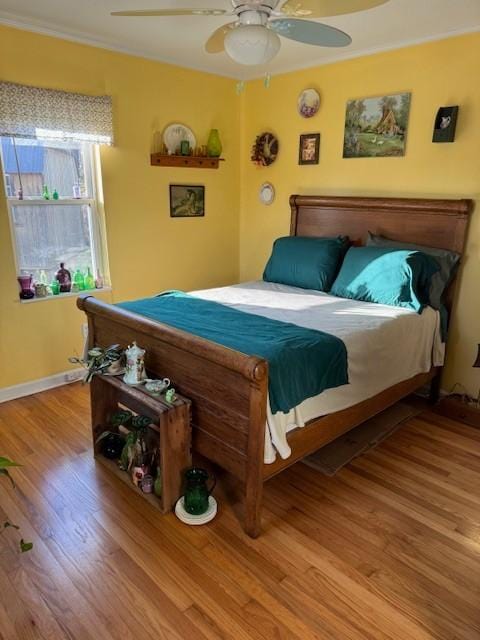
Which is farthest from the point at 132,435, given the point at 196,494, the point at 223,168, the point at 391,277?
the point at 223,168

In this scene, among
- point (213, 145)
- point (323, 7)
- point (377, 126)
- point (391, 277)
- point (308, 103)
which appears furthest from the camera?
point (213, 145)

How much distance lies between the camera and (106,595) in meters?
1.66

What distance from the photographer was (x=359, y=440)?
270cm

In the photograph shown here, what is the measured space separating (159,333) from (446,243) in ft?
6.73

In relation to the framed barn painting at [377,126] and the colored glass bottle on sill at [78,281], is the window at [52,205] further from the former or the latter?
the framed barn painting at [377,126]

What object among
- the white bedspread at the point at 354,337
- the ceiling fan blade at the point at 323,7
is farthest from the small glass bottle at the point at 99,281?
the ceiling fan blade at the point at 323,7

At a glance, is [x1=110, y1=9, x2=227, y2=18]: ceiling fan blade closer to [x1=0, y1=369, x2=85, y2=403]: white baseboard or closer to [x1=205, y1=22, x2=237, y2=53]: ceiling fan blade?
[x1=205, y1=22, x2=237, y2=53]: ceiling fan blade

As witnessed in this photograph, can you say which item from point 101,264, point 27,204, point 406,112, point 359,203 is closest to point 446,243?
point 359,203

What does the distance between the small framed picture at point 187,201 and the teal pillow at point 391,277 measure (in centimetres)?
163

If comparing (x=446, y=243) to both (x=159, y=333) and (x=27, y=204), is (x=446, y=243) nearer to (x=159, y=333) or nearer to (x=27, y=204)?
(x=159, y=333)

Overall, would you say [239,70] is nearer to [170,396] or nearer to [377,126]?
[377,126]

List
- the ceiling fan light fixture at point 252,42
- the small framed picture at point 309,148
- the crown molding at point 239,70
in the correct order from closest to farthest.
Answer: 1. the ceiling fan light fixture at point 252,42
2. the crown molding at point 239,70
3. the small framed picture at point 309,148

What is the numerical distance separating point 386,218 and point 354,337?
1386 millimetres

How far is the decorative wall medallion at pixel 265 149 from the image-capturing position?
3.99m
